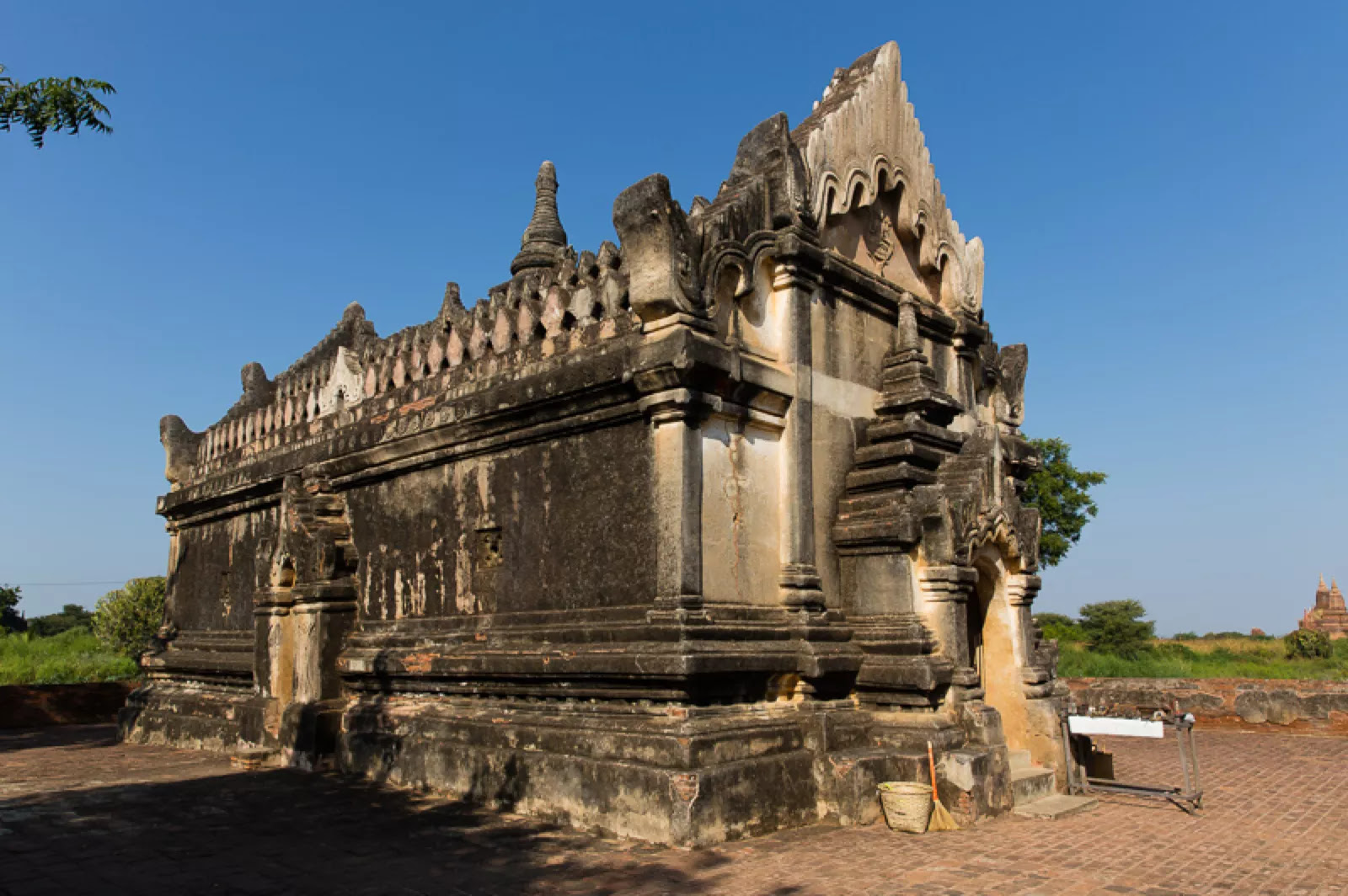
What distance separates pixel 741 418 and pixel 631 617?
179 cm

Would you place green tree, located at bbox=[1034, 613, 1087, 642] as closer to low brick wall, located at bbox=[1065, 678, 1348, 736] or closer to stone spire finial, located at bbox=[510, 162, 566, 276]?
low brick wall, located at bbox=[1065, 678, 1348, 736]

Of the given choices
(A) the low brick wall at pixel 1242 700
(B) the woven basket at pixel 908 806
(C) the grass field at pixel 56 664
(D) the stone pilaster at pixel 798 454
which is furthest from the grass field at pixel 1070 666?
(B) the woven basket at pixel 908 806

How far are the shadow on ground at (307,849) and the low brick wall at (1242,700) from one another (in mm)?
9817

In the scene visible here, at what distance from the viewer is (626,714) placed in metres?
7.42

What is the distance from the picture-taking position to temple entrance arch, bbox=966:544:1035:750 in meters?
9.48

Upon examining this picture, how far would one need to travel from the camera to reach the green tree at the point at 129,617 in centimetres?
3978

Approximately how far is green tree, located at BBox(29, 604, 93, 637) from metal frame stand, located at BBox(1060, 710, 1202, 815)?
75986mm

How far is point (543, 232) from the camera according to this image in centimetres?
1520

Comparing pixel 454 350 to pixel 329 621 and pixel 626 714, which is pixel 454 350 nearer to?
pixel 329 621

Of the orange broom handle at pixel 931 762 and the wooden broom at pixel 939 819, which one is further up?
the orange broom handle at pixel 931 762

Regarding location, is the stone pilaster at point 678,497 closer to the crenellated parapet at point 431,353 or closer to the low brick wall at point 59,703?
the crenellated parapet at point 431,353

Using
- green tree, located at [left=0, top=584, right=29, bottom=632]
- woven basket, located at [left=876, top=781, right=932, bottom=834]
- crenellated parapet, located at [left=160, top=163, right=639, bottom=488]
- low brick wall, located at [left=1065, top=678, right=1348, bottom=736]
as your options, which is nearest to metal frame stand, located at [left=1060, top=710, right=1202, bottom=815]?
woven basket, located at [left=876, top=781, right=932, bottom=834]

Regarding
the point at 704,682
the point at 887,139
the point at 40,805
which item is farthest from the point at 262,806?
the point at 887,139

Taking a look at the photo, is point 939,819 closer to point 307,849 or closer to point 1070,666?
point 307,849
